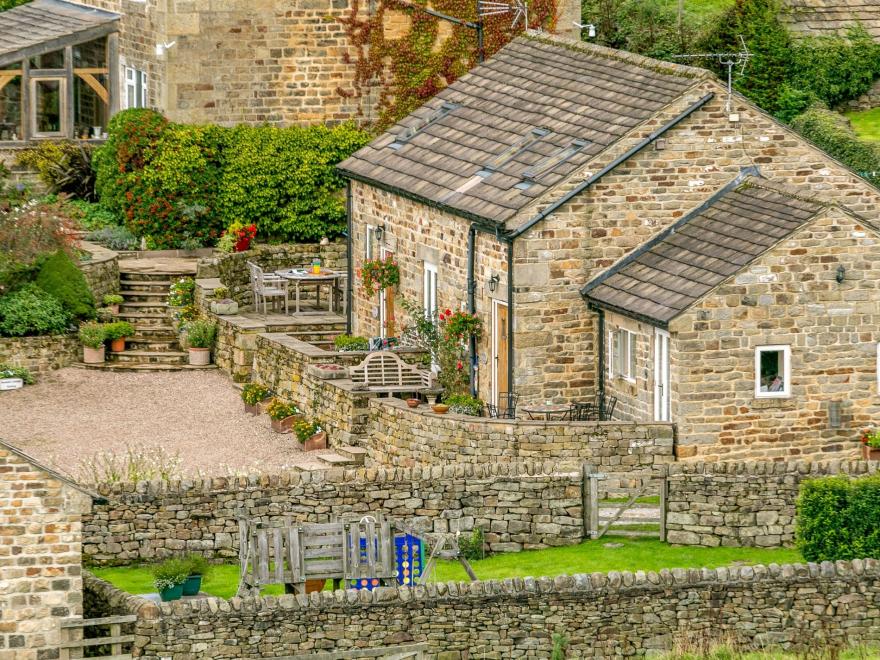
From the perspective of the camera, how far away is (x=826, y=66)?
168ft

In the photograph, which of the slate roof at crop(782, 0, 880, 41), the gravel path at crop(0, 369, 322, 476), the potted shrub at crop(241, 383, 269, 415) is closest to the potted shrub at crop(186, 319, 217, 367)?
the gravel path at crop(0, 369, 322, 476)

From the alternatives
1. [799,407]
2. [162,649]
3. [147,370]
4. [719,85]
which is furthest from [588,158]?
[162,649]

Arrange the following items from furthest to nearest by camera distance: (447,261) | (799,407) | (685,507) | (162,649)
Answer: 1. (447,261)
2. (799,407)
3. (685,507)
4. (162,649)

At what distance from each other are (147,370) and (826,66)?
1588 cm

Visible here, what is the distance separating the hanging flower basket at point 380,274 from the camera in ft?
137

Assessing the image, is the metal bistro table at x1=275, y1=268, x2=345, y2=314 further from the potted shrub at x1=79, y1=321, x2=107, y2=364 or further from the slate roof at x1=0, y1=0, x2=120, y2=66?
the slate roof at x1=0, y1=0, x2=120, y2=66

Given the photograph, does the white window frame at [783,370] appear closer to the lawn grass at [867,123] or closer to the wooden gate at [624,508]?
the wooden gate at [624,508]

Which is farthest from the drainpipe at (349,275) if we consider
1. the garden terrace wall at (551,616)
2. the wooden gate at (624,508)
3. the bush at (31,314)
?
the garden terrace wall at (551,616)

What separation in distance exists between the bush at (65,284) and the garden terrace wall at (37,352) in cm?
79

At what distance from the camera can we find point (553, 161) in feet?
126

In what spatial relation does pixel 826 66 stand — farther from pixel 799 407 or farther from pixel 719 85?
pixel 799 407

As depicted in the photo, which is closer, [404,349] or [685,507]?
[685,507]

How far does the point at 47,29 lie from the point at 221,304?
10532 mm

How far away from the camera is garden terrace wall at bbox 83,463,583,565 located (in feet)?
105
